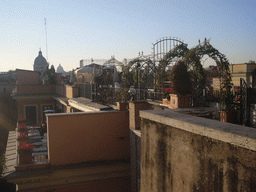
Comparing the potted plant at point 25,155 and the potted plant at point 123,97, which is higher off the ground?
the potted plant at point 123,97

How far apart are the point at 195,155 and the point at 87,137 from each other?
21.4 ft

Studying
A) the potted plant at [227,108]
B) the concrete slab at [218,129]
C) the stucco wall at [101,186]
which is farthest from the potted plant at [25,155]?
the concrete slab at [218,129]

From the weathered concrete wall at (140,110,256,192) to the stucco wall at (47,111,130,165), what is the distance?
16.4 feet

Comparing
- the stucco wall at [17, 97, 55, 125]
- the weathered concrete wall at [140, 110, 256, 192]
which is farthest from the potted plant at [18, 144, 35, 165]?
the stucco wall at [17, 97, 55, 125]

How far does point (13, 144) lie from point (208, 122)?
1275cm

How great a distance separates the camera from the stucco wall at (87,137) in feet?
28.6

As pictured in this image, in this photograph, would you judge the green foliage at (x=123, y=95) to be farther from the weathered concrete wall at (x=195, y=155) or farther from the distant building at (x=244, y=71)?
the distant building at (x=244, y=71)

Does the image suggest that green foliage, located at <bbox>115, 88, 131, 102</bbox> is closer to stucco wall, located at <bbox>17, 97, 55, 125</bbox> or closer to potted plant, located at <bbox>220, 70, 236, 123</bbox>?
potted plant, located at <bbox>220, 70, 236, 123</bbox>

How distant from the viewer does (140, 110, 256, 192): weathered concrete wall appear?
93.9 inches

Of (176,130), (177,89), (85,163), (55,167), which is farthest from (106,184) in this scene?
(176,130)

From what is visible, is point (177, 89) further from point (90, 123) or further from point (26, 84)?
point (26, 84)

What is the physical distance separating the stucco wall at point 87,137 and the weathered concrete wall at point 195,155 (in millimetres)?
5007

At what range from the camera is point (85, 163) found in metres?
8.96

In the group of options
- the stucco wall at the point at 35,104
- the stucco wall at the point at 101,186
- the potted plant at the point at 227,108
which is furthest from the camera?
the stucco wall at the point at 35,104
